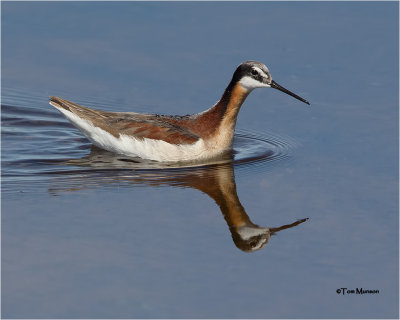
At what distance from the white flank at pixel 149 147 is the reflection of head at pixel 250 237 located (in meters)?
3.09

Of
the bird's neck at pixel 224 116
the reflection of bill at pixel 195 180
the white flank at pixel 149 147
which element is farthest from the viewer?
the bird's neck at pixel 224 116

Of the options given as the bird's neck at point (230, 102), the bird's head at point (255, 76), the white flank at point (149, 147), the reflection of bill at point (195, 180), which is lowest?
the reflection of bill at point (195, 180)

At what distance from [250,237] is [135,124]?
408cm

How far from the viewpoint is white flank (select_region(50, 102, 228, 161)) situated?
14180 millimetres

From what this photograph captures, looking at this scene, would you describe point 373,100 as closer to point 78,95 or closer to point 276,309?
point 78,95

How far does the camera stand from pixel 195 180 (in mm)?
13164

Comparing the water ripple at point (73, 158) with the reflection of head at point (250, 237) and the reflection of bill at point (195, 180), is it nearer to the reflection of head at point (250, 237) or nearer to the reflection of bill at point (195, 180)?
the reflection of bill at point (195, 180)

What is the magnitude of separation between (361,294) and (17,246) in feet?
13.3

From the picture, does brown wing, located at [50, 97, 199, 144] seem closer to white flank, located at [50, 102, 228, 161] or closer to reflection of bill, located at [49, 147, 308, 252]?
white flank, located at [50, 102, 228, 161]

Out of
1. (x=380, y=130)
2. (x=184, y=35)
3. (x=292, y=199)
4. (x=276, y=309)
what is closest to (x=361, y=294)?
(x=276, y=309)

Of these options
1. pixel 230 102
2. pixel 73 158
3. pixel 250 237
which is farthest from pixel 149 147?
pixel 250 237

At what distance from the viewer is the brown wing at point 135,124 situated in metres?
14.2

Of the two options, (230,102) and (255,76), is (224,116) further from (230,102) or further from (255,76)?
(255,76)

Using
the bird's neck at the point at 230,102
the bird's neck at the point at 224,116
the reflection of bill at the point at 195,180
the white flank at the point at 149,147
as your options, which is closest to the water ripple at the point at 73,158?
the reflection of bill at the point at 195,180
